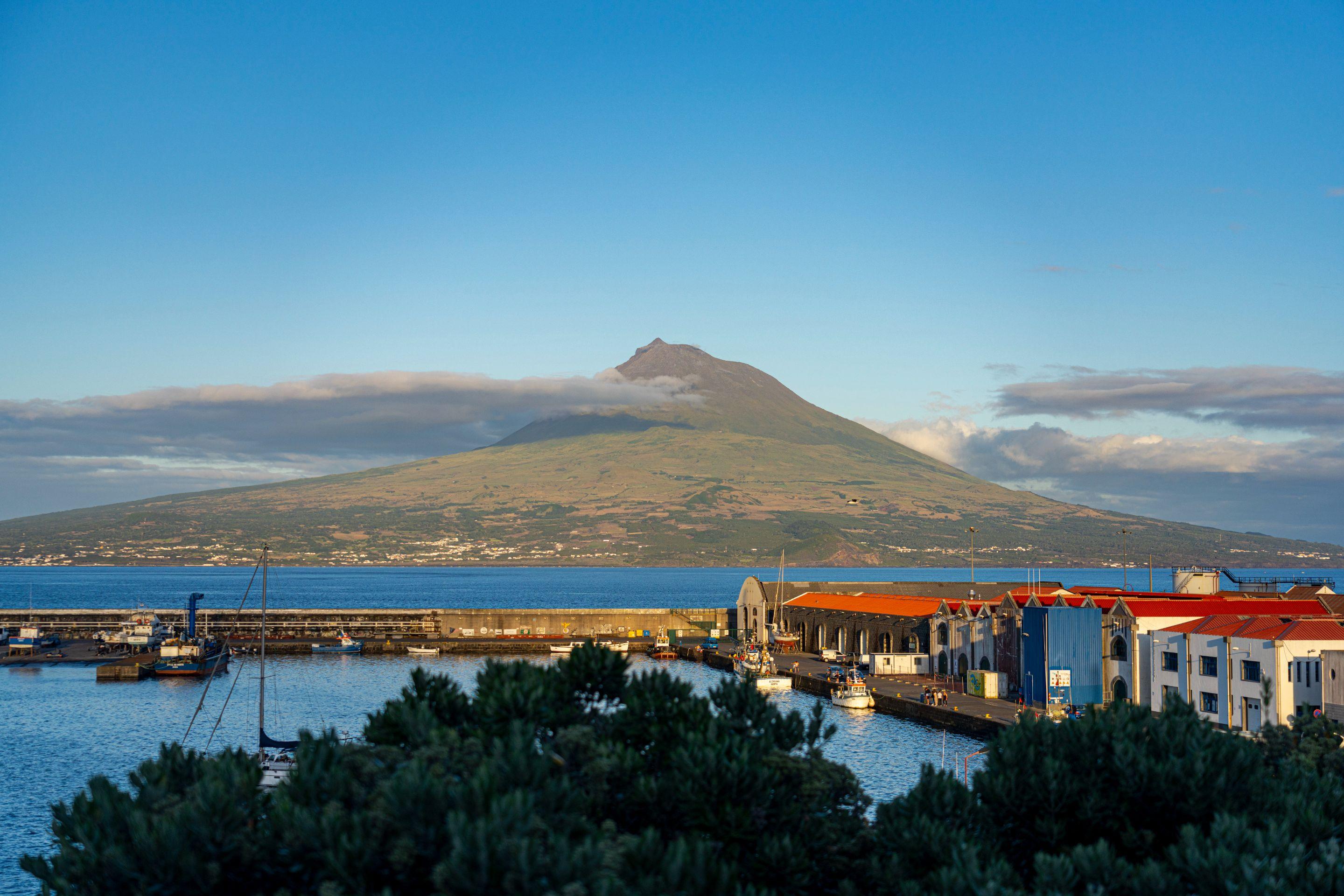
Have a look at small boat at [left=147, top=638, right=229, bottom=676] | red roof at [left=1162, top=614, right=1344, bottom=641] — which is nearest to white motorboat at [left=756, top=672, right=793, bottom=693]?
red roof at [left=1162, top=614, right=1344, bottom=641]

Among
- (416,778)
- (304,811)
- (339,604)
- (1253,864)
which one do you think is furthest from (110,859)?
(339,604)

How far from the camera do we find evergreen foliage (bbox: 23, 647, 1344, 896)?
15.6 meters

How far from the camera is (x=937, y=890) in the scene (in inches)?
656

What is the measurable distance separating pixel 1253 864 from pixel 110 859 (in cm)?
1552

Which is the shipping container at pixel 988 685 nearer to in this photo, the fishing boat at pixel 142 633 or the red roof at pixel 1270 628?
the red roof at pixel 1270 628

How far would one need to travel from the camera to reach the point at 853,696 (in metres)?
→ 70.1

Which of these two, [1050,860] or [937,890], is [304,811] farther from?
[1050,860]

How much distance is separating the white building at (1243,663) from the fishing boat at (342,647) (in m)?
72.6

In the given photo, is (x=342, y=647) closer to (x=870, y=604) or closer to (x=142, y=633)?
(x=142, y=633)

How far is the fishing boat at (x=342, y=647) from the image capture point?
107 metres

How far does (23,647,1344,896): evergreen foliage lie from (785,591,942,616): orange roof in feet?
209

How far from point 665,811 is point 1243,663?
42.7 meters

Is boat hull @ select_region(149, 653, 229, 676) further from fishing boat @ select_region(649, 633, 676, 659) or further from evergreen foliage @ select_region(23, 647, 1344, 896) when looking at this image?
evergreen foliage @ select_region(23, 647, 1344, 896)

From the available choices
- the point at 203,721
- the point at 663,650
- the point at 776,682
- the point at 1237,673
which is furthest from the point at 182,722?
the point at 1237,673
